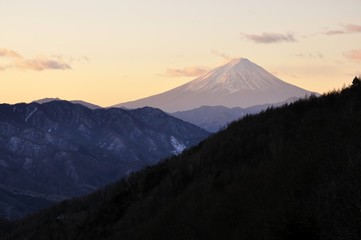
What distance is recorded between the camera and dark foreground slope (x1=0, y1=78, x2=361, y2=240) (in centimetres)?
2116

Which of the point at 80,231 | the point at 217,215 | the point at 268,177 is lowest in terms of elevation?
the point at 80,231

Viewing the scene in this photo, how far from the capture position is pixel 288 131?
5362cm

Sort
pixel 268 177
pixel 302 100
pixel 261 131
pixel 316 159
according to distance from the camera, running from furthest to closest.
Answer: pixel 302 100
pixel 261 131
pixel 268 177
pixel 316 159

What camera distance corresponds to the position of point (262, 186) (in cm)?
3988

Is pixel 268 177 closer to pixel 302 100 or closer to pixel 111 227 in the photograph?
pixel 302 100

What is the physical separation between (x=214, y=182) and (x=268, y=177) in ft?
37.8

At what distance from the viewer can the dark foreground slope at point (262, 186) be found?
69.4ft

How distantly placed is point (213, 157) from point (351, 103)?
16.8 metres

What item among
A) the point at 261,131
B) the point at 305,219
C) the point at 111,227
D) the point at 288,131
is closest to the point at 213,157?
the point at 261,131

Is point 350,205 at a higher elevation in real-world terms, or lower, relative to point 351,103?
lower

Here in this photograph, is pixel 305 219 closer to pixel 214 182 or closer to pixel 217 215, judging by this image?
pixel 217 215

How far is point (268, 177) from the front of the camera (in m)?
40.2

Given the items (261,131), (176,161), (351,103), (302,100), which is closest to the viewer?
(351,103)

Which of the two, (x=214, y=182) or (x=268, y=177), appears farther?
(x=214, y=182)
